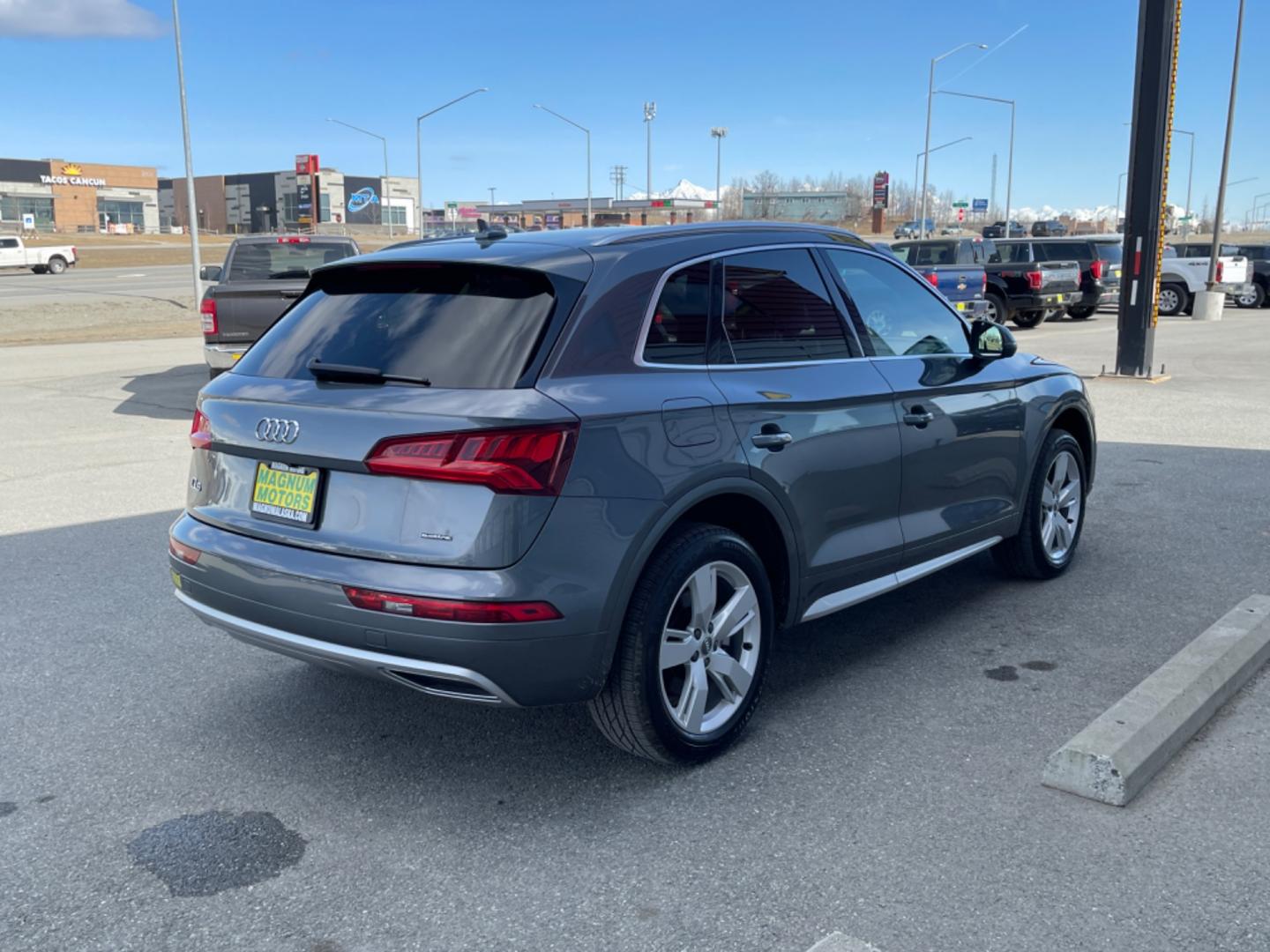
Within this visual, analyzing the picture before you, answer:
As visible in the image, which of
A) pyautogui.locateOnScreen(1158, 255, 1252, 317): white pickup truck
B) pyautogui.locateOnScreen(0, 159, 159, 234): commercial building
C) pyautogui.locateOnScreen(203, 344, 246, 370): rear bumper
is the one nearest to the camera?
pyautogui.locateOnScreen(203, 344, 246, 370): rear bumper

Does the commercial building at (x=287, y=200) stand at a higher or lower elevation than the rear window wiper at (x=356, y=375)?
higher

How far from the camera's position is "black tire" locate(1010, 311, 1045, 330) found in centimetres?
2517

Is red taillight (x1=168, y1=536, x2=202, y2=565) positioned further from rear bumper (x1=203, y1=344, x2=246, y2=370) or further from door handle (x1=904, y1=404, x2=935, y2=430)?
rear bumper (x1=203, y1=344, x2=246, y2=370)

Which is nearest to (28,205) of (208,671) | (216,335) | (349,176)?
(349,176)

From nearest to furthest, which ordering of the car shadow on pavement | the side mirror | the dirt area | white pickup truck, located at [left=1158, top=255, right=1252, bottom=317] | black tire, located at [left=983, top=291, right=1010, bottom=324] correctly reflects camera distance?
the side mirror → the car shadow on pavement → the dirt area → black tire, located at [left=983, top=291, right=1010, bottom=324] → white pickup truck, located at [left=1158, top=255, right=1252, bottom=317]

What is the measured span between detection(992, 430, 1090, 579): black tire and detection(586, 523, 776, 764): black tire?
237 cm

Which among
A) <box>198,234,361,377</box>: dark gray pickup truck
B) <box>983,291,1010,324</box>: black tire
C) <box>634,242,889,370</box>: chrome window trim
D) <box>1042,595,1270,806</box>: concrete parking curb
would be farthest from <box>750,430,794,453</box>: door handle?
<box>983,291,1010,324</box>: black tire

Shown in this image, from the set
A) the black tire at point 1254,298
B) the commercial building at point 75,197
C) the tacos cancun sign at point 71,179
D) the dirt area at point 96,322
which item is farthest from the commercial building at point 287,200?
the black tire at point 1254,298

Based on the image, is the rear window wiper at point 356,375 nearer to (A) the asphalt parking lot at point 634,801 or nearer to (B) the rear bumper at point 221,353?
(A) the asphalt parking lot at point 634,801

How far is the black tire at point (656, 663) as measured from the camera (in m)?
3.57

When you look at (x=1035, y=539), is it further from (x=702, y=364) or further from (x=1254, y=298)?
(x=1254, y=298)

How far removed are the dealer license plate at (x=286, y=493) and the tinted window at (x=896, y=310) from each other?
7.48 ft

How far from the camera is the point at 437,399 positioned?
3.43 metres

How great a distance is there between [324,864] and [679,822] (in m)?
1.02
